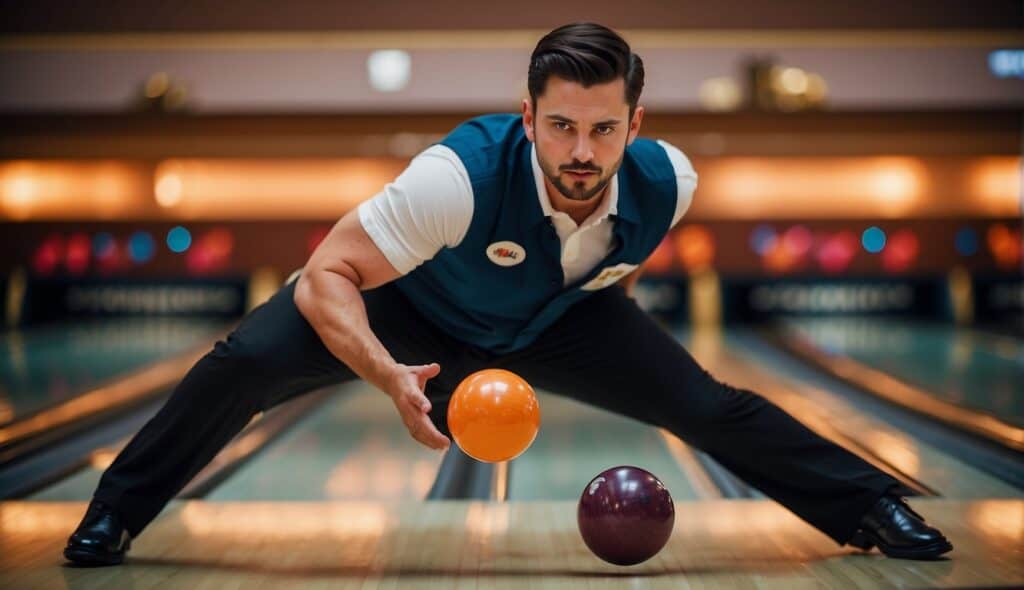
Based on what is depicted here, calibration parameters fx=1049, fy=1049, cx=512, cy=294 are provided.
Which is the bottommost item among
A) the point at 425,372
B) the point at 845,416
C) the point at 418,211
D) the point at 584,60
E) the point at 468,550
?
the point at 845,416

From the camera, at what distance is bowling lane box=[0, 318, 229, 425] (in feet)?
13.5

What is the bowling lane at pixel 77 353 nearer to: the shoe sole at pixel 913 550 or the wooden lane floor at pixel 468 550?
the wooden lane floor at pixel 468 550

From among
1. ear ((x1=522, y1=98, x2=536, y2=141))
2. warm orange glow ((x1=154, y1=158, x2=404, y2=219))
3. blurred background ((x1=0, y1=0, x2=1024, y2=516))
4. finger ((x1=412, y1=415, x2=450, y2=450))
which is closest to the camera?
finger ((x1=412, y1=415, x2=450, y2=450))

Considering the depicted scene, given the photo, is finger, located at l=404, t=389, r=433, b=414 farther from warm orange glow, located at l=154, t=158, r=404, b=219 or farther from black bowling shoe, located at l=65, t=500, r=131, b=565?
warm orange glow, located at l=154, t=158, r=404, b=219

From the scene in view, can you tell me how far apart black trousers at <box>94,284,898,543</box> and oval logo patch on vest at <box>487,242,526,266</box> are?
0.76 ft

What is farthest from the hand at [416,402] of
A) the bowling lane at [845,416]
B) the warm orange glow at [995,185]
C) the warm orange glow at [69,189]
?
the warm orange glow at [995,185]

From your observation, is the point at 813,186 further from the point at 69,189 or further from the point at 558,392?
the point at 558,392

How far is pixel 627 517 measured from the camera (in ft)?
5.98

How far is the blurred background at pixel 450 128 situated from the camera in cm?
664

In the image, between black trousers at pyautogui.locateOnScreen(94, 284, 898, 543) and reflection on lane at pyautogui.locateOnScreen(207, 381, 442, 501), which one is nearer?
black trousers at pyautogui.locateOnScreen(94, 284, 898, 543)

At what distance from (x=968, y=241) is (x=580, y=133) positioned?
586 centimetres

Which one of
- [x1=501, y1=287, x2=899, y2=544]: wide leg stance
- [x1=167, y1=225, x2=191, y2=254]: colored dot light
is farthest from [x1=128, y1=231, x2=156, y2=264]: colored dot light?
[x1=501, y1=287, x2=899, y2=544]: wide leg stance

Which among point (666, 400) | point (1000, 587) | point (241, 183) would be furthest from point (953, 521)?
point (241, 183)

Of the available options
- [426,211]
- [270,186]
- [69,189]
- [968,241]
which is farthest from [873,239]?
[426,211]
